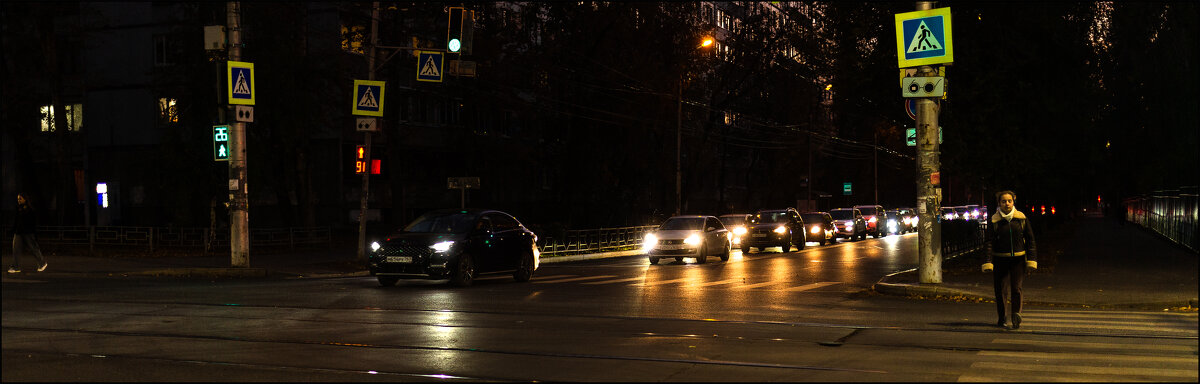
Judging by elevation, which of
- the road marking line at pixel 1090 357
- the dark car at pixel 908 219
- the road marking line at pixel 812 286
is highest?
the road marking line at pixel 1090 357

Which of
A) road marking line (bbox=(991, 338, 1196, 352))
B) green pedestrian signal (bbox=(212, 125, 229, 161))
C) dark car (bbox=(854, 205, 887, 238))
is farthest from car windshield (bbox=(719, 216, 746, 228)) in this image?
road marking line (bbox=(991, 338, 1196, 352))

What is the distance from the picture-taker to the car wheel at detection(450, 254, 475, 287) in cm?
2100

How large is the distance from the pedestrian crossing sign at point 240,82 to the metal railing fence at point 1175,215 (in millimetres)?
24685

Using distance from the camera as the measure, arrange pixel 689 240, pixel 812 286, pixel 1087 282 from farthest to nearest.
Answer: pixel 689 240 < pixel 812 286 < pixel 1087 282

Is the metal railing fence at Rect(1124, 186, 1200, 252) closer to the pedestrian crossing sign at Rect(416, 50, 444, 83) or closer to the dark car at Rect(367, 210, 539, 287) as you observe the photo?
the dark car at Rect(367, 210, 539, 287)

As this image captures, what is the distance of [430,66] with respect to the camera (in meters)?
26.5

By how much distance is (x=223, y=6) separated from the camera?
37.5 m

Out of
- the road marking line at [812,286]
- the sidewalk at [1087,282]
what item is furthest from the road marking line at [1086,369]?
the road marking line at [812,286]

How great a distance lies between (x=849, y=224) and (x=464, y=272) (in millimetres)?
39021

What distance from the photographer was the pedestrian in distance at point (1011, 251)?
13266 millimetres

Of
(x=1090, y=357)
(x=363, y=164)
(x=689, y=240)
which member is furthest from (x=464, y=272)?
(x=1090, y=357)

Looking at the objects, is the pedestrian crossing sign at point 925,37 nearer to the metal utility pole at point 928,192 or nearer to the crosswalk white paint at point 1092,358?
the metal utility pole at point 928,192

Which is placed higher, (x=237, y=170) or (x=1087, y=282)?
(x=237, y=170)

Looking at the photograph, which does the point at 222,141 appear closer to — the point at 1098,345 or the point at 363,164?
the point at 363,164
